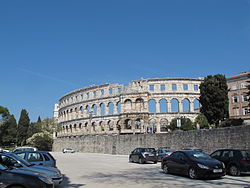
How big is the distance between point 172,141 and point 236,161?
1834cm

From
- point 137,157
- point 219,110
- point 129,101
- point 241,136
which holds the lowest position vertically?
point 137,157

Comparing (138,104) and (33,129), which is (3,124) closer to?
(33,129)

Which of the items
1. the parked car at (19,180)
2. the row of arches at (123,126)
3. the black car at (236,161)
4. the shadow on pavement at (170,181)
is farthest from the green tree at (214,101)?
the parked car at (19,180)

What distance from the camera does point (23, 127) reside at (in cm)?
7325

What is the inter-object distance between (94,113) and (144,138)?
109 ft

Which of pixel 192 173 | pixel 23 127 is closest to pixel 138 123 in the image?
pixel 23 127

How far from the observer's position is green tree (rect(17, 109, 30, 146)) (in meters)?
73.0

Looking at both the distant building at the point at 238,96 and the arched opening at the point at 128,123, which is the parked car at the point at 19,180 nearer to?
the arched opening at the point at 128,123

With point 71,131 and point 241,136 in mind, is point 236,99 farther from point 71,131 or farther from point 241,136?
point 71,131

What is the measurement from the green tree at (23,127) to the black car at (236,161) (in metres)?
69.0

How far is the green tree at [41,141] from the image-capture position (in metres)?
60.3

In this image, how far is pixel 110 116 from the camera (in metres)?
62.7

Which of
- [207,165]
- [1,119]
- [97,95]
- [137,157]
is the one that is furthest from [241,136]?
[1,119]

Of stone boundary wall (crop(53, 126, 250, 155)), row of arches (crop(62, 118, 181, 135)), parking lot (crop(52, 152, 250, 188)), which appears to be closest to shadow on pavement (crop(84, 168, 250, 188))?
parking lot (crop(52, 152, 250, 188))
